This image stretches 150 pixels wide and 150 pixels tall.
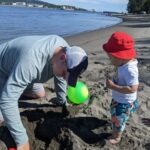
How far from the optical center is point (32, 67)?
3367mm

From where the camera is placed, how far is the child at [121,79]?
Result: 11.8 ft

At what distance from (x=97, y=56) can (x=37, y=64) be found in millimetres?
5703

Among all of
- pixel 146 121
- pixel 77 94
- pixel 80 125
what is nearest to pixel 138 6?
pixel 77 94

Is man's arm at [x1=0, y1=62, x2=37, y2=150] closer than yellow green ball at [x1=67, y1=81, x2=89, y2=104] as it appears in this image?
Yes

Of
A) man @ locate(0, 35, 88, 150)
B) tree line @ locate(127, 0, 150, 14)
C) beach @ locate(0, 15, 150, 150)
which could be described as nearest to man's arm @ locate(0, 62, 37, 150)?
man @ locate(0, 35, 88, 150)

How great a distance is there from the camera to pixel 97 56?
9016 mm

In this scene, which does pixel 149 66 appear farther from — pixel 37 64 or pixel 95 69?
pixel 37 64

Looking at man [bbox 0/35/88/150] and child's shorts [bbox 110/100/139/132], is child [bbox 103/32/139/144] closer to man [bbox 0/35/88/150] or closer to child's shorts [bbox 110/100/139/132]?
child's shorts [bbox 110/100/139/132]

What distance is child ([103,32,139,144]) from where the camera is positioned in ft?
11.8

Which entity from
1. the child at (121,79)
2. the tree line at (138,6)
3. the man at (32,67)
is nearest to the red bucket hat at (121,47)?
the child at (121,79)

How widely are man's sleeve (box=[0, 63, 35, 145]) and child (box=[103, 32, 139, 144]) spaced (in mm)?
886

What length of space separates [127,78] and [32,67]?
1.02m

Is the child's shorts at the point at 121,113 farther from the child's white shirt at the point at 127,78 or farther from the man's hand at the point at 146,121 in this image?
the man's hand at the point at 146,121

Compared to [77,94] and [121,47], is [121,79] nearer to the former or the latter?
[121,47]
